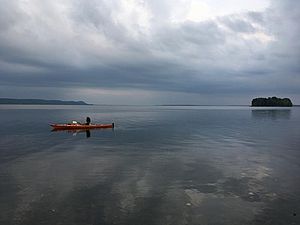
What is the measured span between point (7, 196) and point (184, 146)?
92.3 ft

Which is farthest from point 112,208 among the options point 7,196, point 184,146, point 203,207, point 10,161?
point 184,146

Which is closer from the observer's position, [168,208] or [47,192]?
[168,208]

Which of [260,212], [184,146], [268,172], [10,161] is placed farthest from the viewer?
[184,146]

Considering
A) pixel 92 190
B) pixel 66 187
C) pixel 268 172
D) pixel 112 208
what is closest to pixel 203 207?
pixel 112 208

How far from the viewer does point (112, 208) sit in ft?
59.1

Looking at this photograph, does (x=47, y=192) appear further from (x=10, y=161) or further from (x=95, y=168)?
(x=10, y=161)

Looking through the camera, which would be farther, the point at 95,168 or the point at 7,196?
the point at 95,168

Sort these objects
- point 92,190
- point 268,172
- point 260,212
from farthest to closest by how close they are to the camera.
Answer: point 268,172, point 92,190, point 260,212

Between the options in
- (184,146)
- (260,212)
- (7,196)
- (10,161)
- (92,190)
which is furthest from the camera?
(184,146)

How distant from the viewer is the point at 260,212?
57.7 feet

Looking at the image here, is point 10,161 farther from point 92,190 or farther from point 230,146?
point 230,146

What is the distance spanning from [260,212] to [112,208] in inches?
330

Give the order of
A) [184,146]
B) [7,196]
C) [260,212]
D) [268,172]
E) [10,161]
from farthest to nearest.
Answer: [184,146] < [10,161] < [268,172] < [7,196] < [260,212]

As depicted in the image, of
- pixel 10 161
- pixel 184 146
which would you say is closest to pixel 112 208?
pixel 10 161
